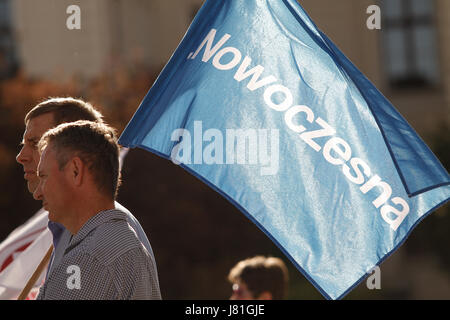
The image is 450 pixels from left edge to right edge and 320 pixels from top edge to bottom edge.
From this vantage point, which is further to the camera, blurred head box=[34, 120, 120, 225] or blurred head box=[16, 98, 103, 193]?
blurred head box=[16, 98, 103, 193]

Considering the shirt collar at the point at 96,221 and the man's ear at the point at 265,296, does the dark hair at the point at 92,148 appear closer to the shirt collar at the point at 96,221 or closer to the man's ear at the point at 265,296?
the shirt collar at the point at 96,221

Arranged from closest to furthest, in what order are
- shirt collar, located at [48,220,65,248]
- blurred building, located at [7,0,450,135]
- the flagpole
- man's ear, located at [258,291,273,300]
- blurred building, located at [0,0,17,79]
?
shirt collar, located at [48,220,65,248], the flagpole, man's ear, located at [258,291,273,300], blurred building, located at [7,0,450,135], blurred building, located at [0,0,17,79]

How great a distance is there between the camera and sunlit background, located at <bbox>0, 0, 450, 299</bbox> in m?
19.4

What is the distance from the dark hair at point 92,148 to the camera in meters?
3.27

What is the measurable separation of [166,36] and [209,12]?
2124 cm

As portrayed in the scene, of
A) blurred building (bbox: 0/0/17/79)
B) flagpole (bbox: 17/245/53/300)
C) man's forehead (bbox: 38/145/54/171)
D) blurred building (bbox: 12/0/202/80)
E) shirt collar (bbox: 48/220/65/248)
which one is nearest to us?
man's forehead (bbox: 38/145/54/171)

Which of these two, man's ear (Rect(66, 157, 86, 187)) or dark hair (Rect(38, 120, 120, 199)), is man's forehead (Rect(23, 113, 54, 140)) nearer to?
dark hair (Rect(38, 120, 120, 199))

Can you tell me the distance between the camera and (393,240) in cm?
396

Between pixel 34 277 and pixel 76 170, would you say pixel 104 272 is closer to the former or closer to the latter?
pixel 76 170

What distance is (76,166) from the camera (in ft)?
10.7

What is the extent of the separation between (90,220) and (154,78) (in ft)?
61.7

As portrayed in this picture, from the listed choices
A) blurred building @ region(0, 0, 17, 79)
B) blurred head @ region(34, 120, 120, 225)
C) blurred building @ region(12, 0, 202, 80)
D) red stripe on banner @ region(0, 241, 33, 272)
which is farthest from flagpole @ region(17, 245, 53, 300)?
blurred building @ region(0, 0, 17, 79)

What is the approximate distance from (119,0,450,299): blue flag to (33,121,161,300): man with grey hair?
2.57 feet

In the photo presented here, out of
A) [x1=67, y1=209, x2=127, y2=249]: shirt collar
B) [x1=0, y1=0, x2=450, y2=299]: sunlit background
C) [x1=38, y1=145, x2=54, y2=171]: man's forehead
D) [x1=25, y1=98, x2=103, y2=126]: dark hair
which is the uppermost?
[x1=25, y1=98, x2=103, y2=126]: dark hair
